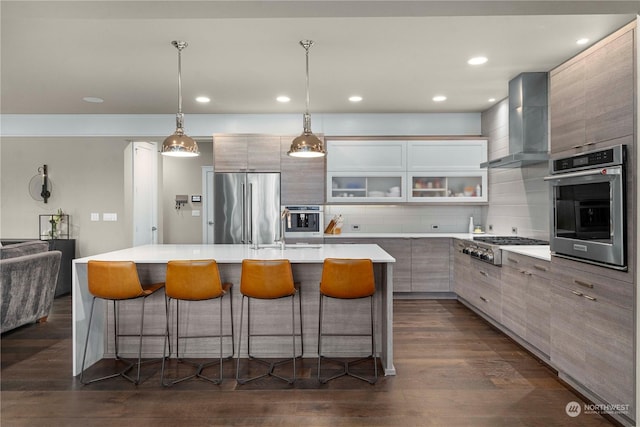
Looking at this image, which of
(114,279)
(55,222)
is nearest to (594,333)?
(114,279)

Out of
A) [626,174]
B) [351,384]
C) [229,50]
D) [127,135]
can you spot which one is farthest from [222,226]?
[626,174]

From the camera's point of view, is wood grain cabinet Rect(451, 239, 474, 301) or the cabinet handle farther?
wood grain cabinet Rect(451, 239, 474, 301)

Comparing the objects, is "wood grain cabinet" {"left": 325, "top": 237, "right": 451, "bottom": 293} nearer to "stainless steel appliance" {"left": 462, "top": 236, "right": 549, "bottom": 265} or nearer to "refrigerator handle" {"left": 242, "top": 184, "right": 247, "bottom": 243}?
"stainless steel appliance" {"left": 462, "top": 236, "right": 549, "bottom": 265}

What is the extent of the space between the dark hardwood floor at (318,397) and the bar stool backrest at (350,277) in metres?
0.66

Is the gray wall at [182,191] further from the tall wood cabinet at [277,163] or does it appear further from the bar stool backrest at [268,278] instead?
the bar stool backrest at [268,278]

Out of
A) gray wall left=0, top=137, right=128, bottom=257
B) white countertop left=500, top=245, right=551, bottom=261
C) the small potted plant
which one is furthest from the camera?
gray wall left=0, top=137, right=128, bottom=257

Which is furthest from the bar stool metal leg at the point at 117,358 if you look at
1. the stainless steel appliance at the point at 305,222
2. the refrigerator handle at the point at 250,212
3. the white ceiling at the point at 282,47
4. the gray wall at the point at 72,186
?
the gray wall at the point at 72,186

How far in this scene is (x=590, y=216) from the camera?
2510 mm

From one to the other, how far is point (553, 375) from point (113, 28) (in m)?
4.27

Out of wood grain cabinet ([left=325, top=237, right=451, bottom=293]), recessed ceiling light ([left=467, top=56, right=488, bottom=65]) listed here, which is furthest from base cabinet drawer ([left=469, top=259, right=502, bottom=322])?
recessed ceiling light ([left=467, top=56, right=488, bottom=65])

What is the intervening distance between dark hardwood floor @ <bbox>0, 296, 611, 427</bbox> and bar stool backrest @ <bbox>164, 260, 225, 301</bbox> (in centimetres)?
65

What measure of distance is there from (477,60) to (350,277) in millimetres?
2447

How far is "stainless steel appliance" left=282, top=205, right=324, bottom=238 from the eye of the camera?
5500 millimetres

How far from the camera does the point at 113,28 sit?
3.02m
